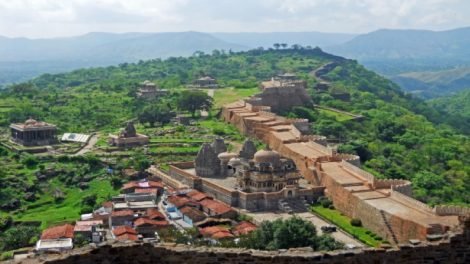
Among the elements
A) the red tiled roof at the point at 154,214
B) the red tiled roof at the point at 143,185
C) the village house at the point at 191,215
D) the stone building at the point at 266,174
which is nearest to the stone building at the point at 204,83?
the red tiled roof at the point at 143,185

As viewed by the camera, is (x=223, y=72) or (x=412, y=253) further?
(x=223, y=72)

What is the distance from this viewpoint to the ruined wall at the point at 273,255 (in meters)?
10.0

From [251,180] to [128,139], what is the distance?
52.7 feet

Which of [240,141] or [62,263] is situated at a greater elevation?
[62,263]

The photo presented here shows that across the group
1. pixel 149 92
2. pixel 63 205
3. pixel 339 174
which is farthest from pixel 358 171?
pixel 149 92

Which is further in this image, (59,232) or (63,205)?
(63,205)

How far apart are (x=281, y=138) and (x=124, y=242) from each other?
122 feet

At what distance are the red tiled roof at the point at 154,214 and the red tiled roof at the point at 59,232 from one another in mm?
4078

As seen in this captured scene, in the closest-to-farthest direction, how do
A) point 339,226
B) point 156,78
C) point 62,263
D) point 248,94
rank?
point 62,263
point 339,226
point 248,94
point 156,78

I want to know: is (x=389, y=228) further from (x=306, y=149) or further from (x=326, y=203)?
(x=306, y=149)

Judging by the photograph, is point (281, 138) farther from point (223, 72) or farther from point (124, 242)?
point (223, 72)

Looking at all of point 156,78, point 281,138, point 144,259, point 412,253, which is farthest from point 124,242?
point 156,78

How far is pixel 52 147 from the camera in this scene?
51562 millimetres

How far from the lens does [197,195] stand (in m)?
37.3
